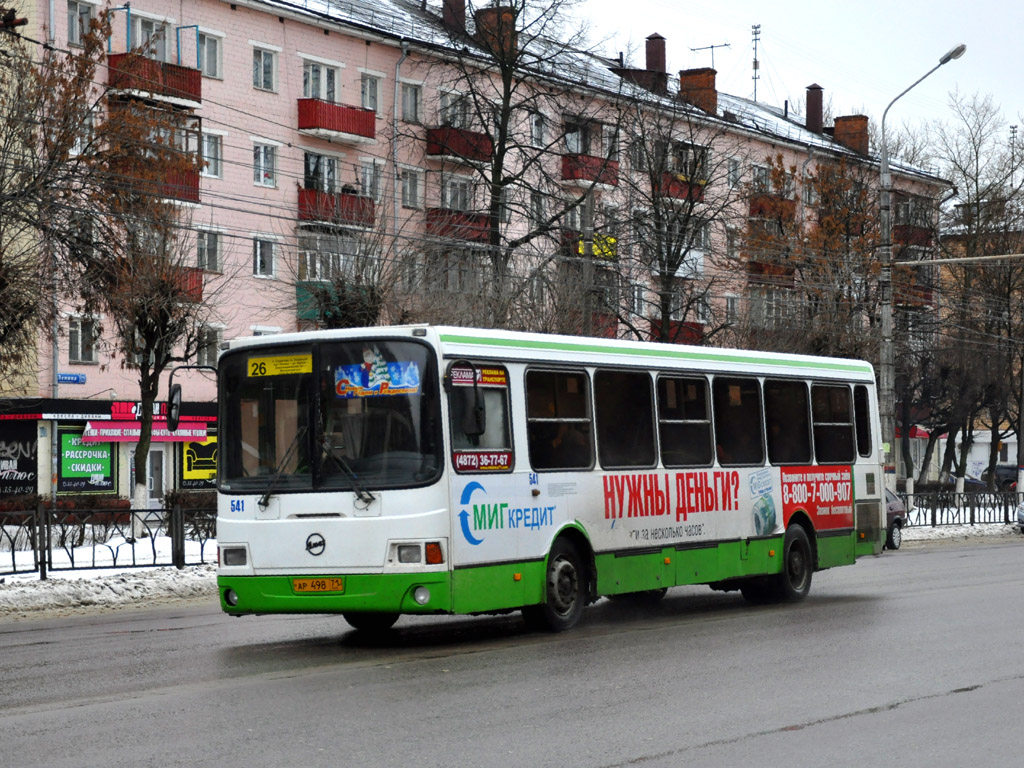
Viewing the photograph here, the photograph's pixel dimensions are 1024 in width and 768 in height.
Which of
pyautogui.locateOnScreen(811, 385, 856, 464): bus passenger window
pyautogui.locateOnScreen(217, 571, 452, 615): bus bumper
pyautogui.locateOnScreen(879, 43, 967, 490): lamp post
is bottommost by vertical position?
pyautogui.locateOnScreen(217, 571, 452, 615): bus bumper

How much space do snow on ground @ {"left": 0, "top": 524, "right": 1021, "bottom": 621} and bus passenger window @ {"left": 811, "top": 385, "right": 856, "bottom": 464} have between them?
7.84 metres

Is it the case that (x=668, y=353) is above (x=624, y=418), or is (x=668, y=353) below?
above

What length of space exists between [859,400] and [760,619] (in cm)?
476

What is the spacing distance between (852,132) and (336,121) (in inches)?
1262

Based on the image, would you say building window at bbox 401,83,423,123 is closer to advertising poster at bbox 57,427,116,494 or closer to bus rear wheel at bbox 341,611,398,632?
advertising poster at bbox 57,427,116,494

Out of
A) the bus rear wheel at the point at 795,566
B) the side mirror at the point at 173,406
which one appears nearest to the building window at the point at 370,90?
the bus rear wheel at the point at 795,566

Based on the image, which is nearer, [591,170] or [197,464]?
[591,170]

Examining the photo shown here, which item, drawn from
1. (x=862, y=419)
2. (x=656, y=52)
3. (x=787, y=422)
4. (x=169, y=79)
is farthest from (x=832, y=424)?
(x=656, y=52)

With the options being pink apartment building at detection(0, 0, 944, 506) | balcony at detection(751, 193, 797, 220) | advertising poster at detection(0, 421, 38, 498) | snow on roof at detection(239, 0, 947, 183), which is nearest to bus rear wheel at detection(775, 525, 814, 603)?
pink apartment building at detection(0, 0, 944, 506)

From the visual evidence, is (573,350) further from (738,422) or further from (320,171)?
(320,171)

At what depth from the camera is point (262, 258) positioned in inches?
1727

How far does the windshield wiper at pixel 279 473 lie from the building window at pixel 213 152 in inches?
1310

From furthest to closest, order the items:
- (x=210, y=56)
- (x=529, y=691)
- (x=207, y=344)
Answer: (x=210, y=56), (x=207, y=344), (x=529, y=691)

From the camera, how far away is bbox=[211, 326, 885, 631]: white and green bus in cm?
1227
